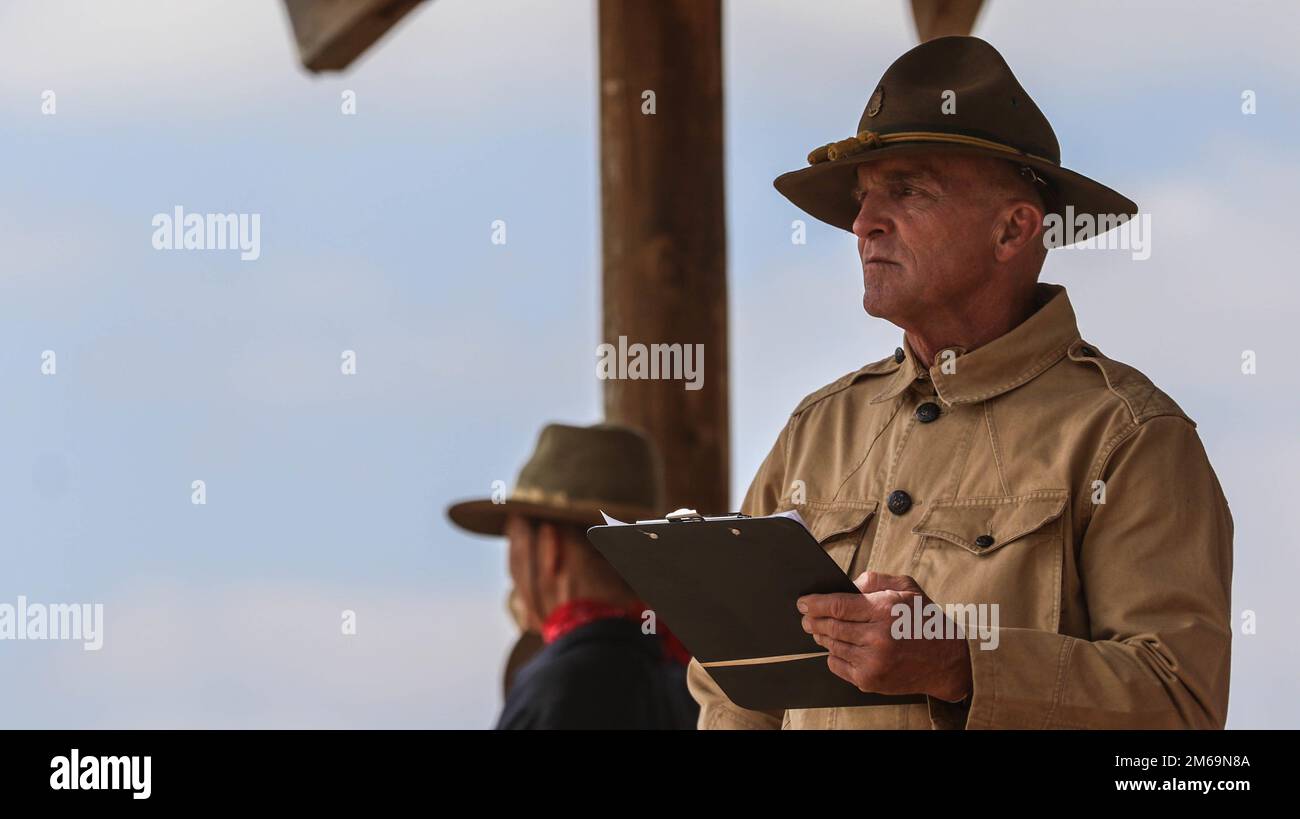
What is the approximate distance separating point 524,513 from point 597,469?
11.4 inches

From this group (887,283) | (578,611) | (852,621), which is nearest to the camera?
(852,621)

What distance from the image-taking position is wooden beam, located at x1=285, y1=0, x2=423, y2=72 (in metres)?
4.60

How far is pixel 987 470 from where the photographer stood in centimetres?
259

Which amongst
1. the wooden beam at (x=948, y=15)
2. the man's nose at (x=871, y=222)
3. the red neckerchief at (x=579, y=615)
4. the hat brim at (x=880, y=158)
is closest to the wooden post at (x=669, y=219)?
the wooden beam at (x=948, y=15)

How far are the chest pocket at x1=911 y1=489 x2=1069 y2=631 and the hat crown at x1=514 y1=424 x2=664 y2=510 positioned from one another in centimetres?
221

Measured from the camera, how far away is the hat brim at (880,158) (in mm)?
2645

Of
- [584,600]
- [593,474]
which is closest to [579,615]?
[584,600]

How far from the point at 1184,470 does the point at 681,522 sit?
67cm

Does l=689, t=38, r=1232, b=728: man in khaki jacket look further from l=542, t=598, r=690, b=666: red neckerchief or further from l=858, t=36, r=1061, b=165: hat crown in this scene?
l=542, t=598, r=690, b=666: red neckerchief

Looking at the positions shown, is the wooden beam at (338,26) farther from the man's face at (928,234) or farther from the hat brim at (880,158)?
the man's face at (928,234)

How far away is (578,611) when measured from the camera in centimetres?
421

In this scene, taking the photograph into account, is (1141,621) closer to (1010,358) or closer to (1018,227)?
(1010,358)
